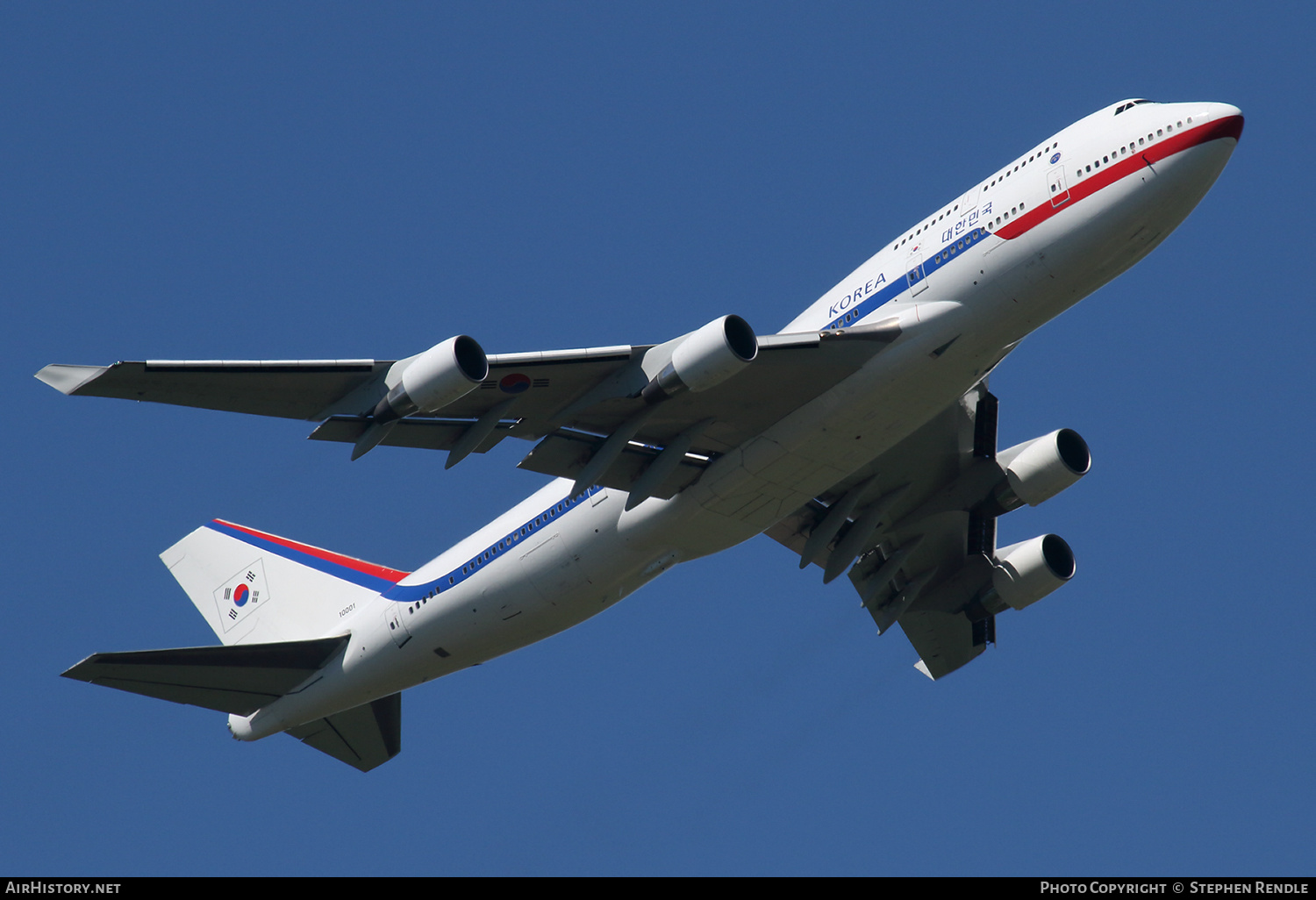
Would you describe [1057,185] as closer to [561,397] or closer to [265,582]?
[561,397]

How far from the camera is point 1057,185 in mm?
25672

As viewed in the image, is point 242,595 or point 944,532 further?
point 242,595

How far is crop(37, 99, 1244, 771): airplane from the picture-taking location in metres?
25.1

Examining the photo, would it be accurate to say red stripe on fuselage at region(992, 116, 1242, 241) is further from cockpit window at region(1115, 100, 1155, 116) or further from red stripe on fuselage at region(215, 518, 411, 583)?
red stripe on fuselage at region(215, 518, 411, 583)

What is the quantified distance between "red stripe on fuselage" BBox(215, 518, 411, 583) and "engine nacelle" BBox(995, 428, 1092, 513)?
14202mm

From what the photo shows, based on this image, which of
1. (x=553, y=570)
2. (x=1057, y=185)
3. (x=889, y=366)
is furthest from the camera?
(x=553, y=570)

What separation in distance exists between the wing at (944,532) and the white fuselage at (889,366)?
3.80 metres

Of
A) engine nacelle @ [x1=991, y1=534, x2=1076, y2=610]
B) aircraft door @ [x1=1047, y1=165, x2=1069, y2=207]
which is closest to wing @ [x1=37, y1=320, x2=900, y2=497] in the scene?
aircraft door @ [x1=1047, y1=165, x2=1069, y2=207]

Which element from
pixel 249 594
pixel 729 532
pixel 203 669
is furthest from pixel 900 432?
pixel 249 594

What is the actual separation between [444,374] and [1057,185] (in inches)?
447

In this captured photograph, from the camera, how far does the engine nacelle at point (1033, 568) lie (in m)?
34.0

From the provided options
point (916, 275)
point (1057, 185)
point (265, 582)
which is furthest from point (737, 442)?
point (265, 582)

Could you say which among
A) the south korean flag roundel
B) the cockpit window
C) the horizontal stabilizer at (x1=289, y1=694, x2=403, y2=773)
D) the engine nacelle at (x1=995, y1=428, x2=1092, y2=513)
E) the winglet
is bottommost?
the horizontal stabilizer at (x1=289, y1=694, x2=403, y2=773)

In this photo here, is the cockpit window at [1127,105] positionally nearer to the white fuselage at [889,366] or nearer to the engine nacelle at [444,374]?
the white fuselage at [889,366]
